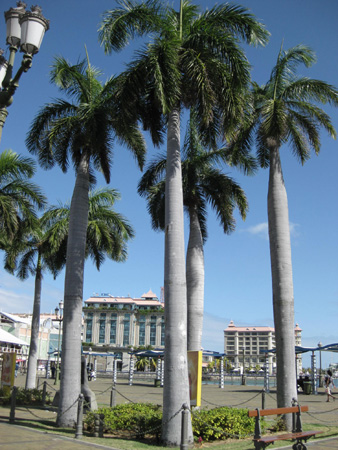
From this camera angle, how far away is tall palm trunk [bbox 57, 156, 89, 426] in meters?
12.5

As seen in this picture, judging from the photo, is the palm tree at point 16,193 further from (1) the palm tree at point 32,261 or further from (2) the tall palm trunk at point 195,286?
(2) the tall palm trunk at point 195,286

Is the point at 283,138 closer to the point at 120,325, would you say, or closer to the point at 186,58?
the point at 186,58

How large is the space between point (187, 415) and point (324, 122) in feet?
34.2

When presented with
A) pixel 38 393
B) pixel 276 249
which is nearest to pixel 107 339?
pixel 38 393

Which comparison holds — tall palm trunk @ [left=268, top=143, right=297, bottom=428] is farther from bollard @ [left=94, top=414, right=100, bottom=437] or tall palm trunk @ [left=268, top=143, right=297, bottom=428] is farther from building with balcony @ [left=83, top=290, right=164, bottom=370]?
building with balcony @ [left=83, top=290, right=164, bottom=370]

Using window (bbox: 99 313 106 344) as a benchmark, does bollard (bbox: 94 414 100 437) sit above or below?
below

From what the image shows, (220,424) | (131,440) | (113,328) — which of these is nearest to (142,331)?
(113,328)

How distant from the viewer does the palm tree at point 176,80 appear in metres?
10.9

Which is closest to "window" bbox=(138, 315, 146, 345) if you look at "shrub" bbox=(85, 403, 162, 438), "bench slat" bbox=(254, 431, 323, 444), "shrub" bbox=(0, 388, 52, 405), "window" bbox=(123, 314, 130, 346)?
"window" bbox=(123, 314, 130, 346)

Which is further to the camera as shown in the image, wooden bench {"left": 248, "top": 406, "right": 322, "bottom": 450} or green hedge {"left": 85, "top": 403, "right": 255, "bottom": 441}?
green hedge {"left": 85, "top": 403, "right": 255, "bottom": 441}

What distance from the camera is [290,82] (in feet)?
50.2

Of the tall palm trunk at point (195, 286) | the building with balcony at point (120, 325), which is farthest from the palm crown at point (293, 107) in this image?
the building with balcony at point (120, 325)

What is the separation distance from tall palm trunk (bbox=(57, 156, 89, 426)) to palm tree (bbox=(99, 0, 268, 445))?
128 inches

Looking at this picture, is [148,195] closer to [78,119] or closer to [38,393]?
[78,119]
